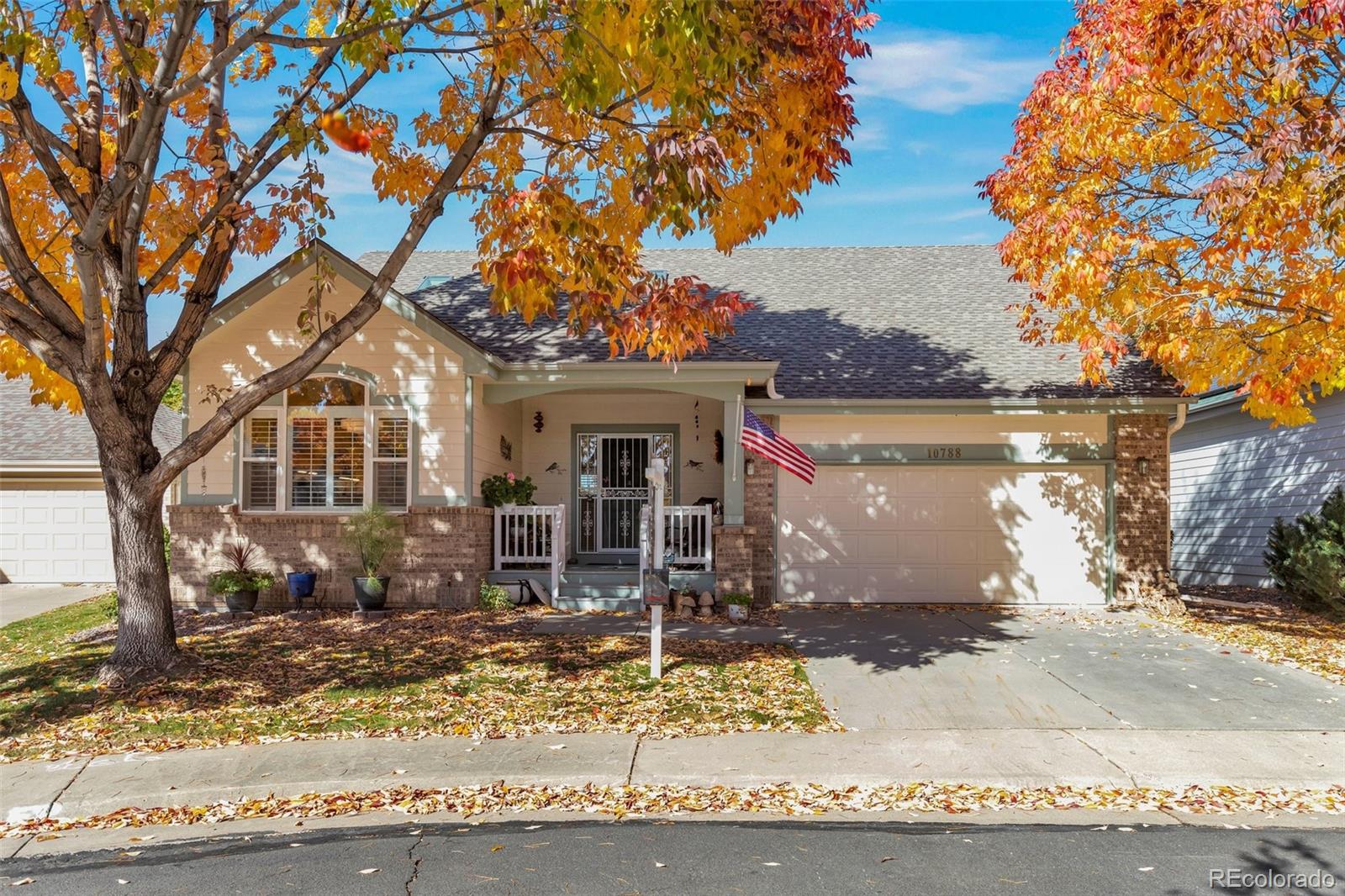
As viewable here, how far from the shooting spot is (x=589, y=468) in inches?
648

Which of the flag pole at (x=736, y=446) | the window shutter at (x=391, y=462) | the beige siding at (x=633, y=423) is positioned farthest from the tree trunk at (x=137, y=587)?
the beige siding at (x=633, y=423)

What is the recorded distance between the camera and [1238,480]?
17766 mm

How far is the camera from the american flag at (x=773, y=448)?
11516 mm

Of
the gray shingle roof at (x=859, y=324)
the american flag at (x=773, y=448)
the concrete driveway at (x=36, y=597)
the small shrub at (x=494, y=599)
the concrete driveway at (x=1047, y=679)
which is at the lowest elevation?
the concrete driveway at (x=1047, y=679)

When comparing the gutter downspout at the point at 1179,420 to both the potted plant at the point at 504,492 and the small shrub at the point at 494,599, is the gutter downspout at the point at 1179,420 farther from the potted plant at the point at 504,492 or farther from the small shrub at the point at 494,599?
the small shrub at the point at 494,599

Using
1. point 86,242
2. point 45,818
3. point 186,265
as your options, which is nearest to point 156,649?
point 45,818

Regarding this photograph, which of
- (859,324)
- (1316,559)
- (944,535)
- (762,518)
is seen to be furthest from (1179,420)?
(762,518)

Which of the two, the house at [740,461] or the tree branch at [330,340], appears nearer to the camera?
the tree branch at [330,340]

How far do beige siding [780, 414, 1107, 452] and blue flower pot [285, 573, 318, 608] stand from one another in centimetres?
700

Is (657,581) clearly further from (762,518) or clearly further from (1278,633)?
(1278,633)

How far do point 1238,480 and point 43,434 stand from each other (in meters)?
22.2

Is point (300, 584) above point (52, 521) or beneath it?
beneath

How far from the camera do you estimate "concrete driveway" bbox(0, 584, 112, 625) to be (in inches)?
539

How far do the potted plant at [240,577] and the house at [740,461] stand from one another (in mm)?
213
